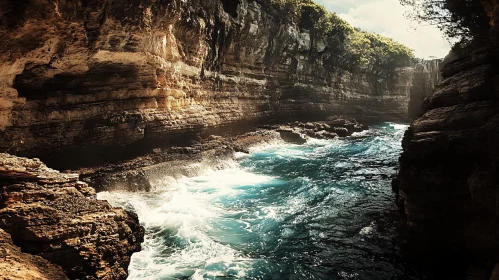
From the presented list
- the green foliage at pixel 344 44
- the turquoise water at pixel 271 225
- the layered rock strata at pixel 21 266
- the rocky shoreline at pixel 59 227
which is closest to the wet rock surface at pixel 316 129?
the green foliage at pixel 344 44

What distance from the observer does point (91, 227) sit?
7227 mm

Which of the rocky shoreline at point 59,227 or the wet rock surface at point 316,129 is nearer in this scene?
the rocky shoreline at point 59,227

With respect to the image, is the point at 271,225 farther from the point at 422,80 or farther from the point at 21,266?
the point at 422,80

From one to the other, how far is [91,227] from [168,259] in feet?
10.7

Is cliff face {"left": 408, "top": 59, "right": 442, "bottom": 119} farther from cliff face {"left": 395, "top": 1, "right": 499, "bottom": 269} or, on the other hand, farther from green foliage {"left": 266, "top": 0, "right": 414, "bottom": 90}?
cliff face {"left": 395, "top": 1, "right": 499, "bottom": 269}

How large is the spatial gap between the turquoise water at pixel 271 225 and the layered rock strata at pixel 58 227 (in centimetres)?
192

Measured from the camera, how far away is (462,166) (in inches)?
337

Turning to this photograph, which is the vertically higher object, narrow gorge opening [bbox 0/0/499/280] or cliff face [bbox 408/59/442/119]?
cliff face [bbox 408/59/442/119]

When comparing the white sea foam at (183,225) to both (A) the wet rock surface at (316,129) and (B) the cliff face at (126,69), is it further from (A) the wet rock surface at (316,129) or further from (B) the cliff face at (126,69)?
(A) the wet rock surface at (316,129)

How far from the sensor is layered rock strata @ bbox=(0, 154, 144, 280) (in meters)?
6.37

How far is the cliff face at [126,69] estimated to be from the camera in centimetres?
1267

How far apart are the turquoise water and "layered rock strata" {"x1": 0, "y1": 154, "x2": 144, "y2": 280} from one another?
6.31 ft

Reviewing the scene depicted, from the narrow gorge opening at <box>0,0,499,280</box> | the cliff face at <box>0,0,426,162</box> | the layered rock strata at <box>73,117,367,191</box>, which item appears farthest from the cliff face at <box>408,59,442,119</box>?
the cliff face at <box>0,0,426,162</box>

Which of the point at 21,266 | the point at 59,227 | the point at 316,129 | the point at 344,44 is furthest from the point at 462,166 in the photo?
the point at 344,44
